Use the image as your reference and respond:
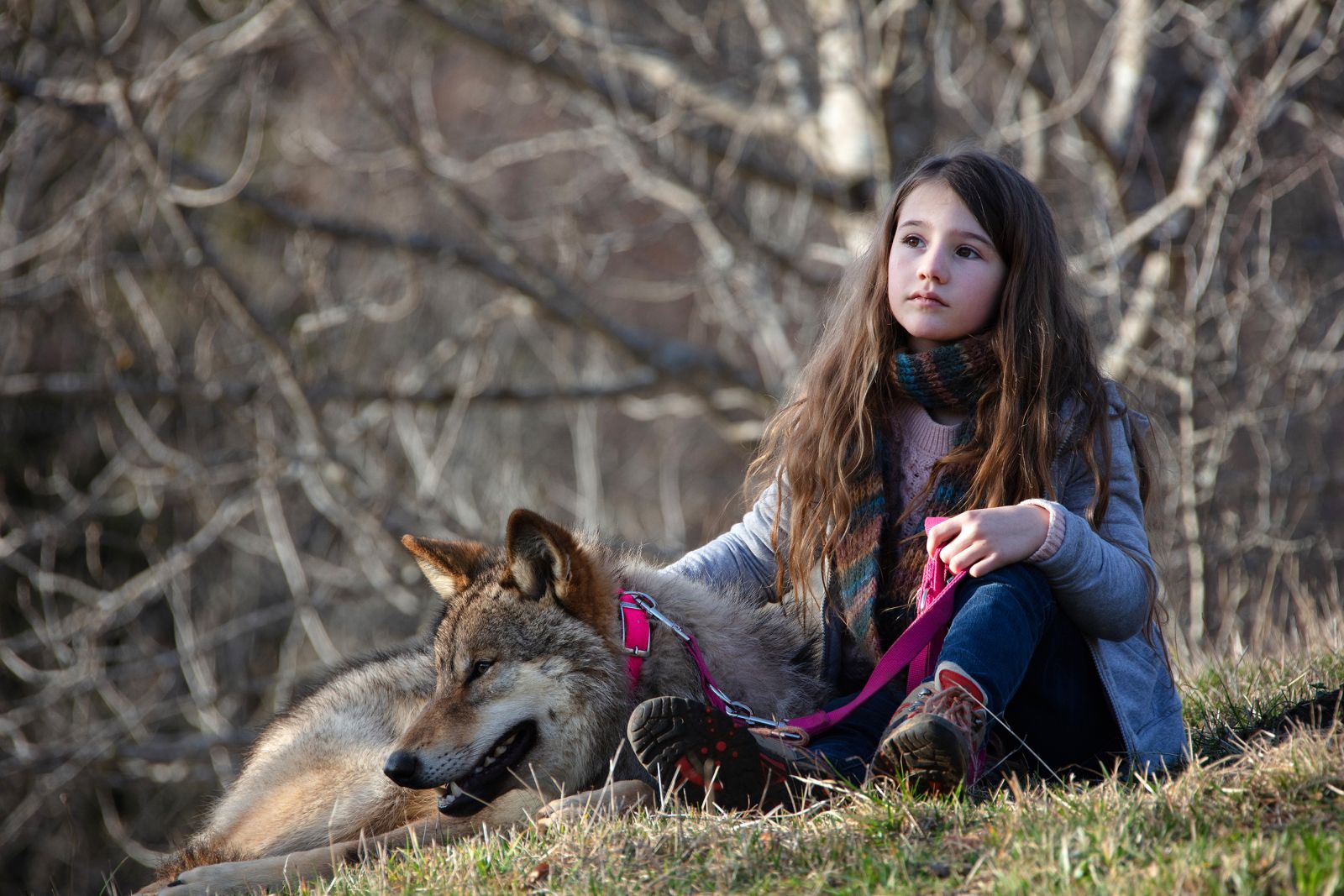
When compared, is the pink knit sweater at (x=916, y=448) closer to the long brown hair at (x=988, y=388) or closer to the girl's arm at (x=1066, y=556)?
the long brown hair at (x=988, y=388)

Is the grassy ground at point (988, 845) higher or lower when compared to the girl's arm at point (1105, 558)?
lower

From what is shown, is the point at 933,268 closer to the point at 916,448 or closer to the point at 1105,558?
the point at 916,448

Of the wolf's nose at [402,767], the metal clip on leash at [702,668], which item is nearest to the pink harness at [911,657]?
the metal clip on leash at [702,668]

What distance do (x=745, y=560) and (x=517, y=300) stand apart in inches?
227

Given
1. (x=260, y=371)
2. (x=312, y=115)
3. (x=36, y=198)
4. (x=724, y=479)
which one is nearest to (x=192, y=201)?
(x=260, y=371)

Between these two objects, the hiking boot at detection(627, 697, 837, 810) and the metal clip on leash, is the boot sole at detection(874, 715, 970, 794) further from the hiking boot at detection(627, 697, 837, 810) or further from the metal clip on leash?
the metal clip on leash

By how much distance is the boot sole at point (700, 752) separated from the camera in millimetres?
3119

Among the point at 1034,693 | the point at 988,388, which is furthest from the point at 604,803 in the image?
the point at 988,388

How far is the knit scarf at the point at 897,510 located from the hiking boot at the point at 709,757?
2.11 ft

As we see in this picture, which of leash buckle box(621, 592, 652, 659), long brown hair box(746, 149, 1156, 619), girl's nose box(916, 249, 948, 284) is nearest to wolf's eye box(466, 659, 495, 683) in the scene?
leash buckle box(621, 592, 652, 659)

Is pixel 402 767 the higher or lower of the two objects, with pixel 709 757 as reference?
lower

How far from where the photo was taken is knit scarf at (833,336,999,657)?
3.79 m

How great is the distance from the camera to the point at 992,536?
3.24 m

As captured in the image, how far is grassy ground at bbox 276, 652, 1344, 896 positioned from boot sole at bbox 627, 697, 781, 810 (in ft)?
0.39
